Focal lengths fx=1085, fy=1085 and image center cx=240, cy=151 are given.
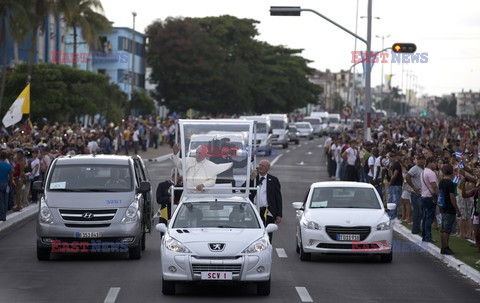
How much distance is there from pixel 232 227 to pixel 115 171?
5217 millimetres

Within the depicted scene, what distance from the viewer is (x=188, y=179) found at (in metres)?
21.1

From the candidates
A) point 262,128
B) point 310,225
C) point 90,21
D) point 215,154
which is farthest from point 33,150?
point 90,21

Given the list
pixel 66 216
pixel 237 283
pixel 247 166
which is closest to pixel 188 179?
pixel 247 166

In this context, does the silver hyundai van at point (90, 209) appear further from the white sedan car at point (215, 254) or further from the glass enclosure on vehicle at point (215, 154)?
the white sedan car at point (215, 254)

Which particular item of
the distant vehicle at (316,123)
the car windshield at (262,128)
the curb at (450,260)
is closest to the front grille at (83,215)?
the curb at (450,260)

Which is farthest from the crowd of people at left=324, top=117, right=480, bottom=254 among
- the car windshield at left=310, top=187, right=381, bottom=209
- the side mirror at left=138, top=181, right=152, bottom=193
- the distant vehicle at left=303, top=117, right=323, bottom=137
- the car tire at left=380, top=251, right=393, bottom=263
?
the distant vehicle at left=303, top=117, right=323, bottom=137

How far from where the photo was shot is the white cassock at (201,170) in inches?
834

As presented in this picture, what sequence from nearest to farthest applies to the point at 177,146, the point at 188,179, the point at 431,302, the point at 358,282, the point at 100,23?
1. the point at 431,302
2. the point at 358,282
3. the point at 188,179
4. the point at 177,146
5. the point at 100,23

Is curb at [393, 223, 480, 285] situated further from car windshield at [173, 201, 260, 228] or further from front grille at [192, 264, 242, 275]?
front grille at [192, 264, 242, 275]

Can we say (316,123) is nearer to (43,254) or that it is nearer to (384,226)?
(384,226)

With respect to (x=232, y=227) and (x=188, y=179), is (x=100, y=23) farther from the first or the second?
(x=232, y=227)

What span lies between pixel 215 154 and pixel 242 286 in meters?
5.68

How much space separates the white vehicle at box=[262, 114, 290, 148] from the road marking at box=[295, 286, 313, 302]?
6148 centimetres

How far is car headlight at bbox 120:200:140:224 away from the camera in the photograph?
19578 millimetres
